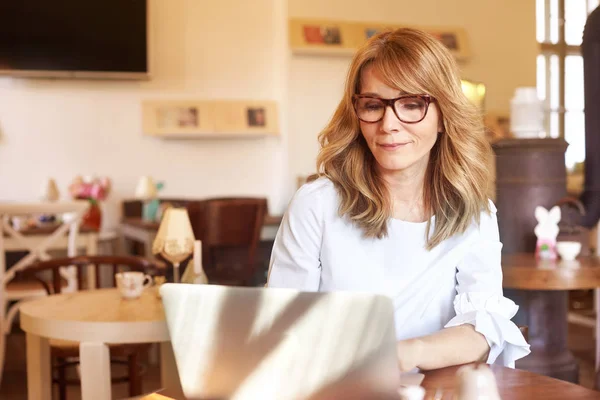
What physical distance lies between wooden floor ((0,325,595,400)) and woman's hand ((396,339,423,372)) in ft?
8.39

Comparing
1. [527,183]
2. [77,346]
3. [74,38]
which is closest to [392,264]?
[77,346]

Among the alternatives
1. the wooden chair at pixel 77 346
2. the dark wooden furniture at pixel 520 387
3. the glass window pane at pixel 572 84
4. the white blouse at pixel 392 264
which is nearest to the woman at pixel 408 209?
the white blouse at pixel 392 264

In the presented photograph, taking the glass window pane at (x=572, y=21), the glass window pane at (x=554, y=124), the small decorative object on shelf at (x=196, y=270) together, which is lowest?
the small decorative object on shelf at (x=196, y=270)

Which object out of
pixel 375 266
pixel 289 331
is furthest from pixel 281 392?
pixel 375 266

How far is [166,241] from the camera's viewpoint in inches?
99.7

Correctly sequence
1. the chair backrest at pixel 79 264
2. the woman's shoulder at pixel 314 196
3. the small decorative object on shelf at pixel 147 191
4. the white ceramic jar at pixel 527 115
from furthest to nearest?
the small decorative object on shelf at pixel 147 191
the white ceramic jar at pixel 527 115
the chair backrest at pixel 79 264
the woman's shoulder at pixel 314 196

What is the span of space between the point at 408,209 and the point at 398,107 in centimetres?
24

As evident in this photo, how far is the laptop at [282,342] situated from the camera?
81cm

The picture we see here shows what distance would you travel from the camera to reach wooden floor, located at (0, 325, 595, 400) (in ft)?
11.9

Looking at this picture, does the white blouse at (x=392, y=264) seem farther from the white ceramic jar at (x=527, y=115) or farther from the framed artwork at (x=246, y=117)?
the framed artwork at (x=246, y=117)

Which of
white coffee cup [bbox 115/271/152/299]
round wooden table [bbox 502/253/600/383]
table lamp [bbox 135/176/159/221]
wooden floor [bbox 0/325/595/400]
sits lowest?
wooden floor [bbox 0/325/595/400]

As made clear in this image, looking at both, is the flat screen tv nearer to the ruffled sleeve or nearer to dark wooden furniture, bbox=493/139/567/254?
dark wooden furniture, bbox=493/139/567/254

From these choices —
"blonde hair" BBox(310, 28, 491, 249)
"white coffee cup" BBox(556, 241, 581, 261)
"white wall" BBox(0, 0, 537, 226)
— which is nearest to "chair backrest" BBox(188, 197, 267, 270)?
"white wall" BBox(0, 0, 537, 226)

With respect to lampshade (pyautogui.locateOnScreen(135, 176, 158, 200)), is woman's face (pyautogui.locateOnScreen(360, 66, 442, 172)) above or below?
above
